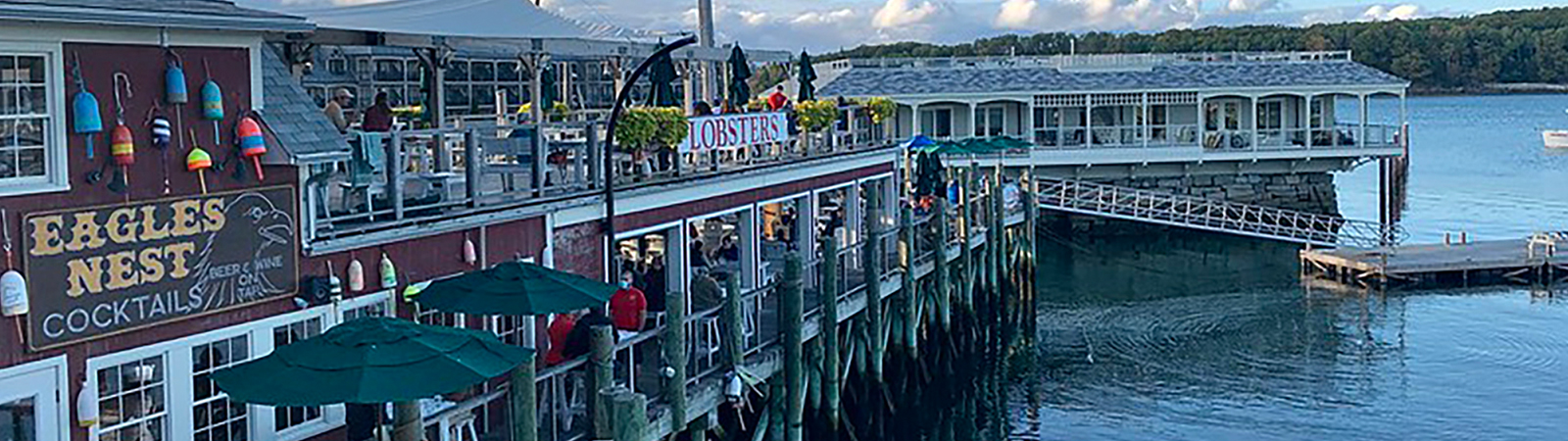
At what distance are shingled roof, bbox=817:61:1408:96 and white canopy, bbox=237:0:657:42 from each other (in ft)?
127

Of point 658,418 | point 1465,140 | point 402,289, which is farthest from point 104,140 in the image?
point 1465,140

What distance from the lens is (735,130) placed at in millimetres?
24922

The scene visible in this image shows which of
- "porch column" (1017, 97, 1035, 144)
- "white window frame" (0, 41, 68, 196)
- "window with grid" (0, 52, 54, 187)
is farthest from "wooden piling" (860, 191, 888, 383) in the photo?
"porch column" (1017, 97, 1035, 144)

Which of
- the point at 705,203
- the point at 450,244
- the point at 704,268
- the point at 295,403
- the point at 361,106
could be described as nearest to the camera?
the point at 295,403

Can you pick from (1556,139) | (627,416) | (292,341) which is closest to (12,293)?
(292,341)

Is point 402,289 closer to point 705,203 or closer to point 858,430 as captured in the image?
point 705,203

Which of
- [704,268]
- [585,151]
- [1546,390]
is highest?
[585,151]

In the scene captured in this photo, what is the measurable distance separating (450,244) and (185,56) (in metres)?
3.97

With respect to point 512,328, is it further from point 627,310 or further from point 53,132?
point 53,132

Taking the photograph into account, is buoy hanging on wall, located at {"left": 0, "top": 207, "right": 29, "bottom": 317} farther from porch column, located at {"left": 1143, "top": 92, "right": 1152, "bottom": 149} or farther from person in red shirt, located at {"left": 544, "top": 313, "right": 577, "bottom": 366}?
porch column, located at {"left": 1143, "top": 92, "right": 1152, "bottom": 149}

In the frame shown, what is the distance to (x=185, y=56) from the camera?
14.5m

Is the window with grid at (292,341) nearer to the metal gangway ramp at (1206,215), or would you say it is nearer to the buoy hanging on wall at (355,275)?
the buoy hanging on wall at (355,275)

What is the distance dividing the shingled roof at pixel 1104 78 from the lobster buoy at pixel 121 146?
48.5 m

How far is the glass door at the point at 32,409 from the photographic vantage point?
43.8 feet
